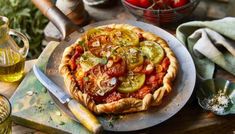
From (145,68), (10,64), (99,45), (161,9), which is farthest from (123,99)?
(161,9)

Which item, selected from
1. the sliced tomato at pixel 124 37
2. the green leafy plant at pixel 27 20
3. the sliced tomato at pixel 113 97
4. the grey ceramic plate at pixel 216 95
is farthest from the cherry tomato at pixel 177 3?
the green leafy plant at pixel 27 20

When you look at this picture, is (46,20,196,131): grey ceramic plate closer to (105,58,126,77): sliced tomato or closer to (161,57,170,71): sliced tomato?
(161,57,170,71): sliced tomato

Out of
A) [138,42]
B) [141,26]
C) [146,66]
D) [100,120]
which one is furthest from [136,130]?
[141,26]

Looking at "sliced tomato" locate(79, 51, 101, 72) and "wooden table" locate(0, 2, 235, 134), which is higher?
"sliced tomato" locate(79, 51, 101, 72)

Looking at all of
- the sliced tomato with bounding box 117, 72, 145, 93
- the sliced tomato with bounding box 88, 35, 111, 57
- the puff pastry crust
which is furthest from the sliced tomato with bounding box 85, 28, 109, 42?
the sliced tomato with bounding box 117, 72, 145, 93

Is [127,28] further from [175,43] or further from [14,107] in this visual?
[14,107]

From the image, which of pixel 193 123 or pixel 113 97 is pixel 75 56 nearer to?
pixel 113 97
